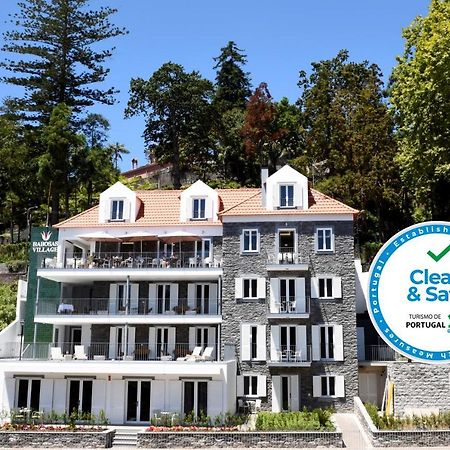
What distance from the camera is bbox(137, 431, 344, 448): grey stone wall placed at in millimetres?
23359

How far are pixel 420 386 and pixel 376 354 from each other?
3.92m

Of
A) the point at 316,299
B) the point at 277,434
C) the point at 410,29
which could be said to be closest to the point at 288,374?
the point at 316,299

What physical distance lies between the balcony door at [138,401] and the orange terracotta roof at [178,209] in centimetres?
966

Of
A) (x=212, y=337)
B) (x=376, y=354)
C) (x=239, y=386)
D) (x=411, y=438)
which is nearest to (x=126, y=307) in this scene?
(x=212, y=337)

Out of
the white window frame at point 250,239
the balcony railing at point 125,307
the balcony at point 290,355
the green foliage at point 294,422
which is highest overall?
the white window frame at point 250,239

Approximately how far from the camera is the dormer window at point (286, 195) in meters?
35.1

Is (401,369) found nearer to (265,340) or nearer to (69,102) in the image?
(265,340)

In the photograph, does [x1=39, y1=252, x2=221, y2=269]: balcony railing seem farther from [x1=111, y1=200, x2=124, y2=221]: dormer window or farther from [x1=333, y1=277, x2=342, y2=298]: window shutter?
[x1=333, y1=277, x2=342, y2=298]: window shutter

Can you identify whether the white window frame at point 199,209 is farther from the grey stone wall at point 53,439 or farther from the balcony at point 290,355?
the grey stone wall at point 53,439

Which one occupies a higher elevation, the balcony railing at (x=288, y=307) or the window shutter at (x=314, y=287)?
the window shutter at (x=314, y=287)

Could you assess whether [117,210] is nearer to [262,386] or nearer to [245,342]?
[245,342]

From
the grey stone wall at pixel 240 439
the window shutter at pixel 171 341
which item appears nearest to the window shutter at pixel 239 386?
the window shutter at pixel 171 341

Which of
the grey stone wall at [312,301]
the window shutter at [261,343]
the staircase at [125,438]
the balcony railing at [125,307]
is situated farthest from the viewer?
the balcony railing at [125,307]

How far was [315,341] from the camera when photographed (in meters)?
33.1
